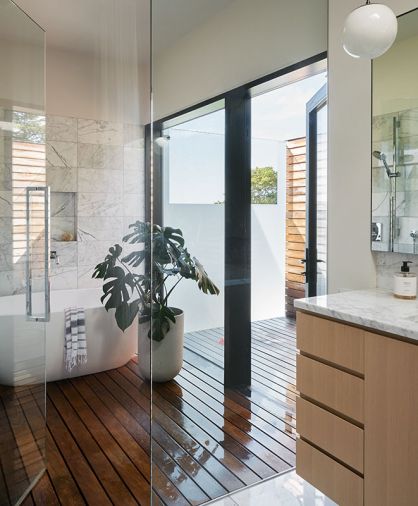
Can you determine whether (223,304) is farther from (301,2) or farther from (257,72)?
(301,2)

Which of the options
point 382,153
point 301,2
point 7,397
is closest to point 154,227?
point 7,397

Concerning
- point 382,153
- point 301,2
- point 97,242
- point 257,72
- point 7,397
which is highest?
point 301,2

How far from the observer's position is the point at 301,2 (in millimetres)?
2510

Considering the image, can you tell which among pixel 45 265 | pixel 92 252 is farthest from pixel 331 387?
pixel 45 265

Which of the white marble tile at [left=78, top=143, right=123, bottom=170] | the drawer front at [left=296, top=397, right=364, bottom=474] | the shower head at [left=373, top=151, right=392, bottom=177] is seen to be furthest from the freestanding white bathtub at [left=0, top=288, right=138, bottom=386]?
the shower head at [left=373, top=151, right=392, bottom=177]

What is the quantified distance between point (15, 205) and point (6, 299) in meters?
0.43

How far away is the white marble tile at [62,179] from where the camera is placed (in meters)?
2.04

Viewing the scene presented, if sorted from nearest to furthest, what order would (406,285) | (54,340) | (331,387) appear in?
(331,387)
(406,285)
(54,340)

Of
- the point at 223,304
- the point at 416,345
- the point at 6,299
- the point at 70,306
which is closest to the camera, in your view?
the point at 416,345

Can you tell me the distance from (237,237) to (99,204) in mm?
825

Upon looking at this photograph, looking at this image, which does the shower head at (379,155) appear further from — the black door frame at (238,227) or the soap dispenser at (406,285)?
the black door frame at (238,227)

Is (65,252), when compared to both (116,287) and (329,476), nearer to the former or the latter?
(116,287)

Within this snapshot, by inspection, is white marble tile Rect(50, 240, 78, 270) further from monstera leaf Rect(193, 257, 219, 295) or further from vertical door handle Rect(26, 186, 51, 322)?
monstera leaf Rect(193, 257, 219, 295)

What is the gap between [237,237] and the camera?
2.46 m
